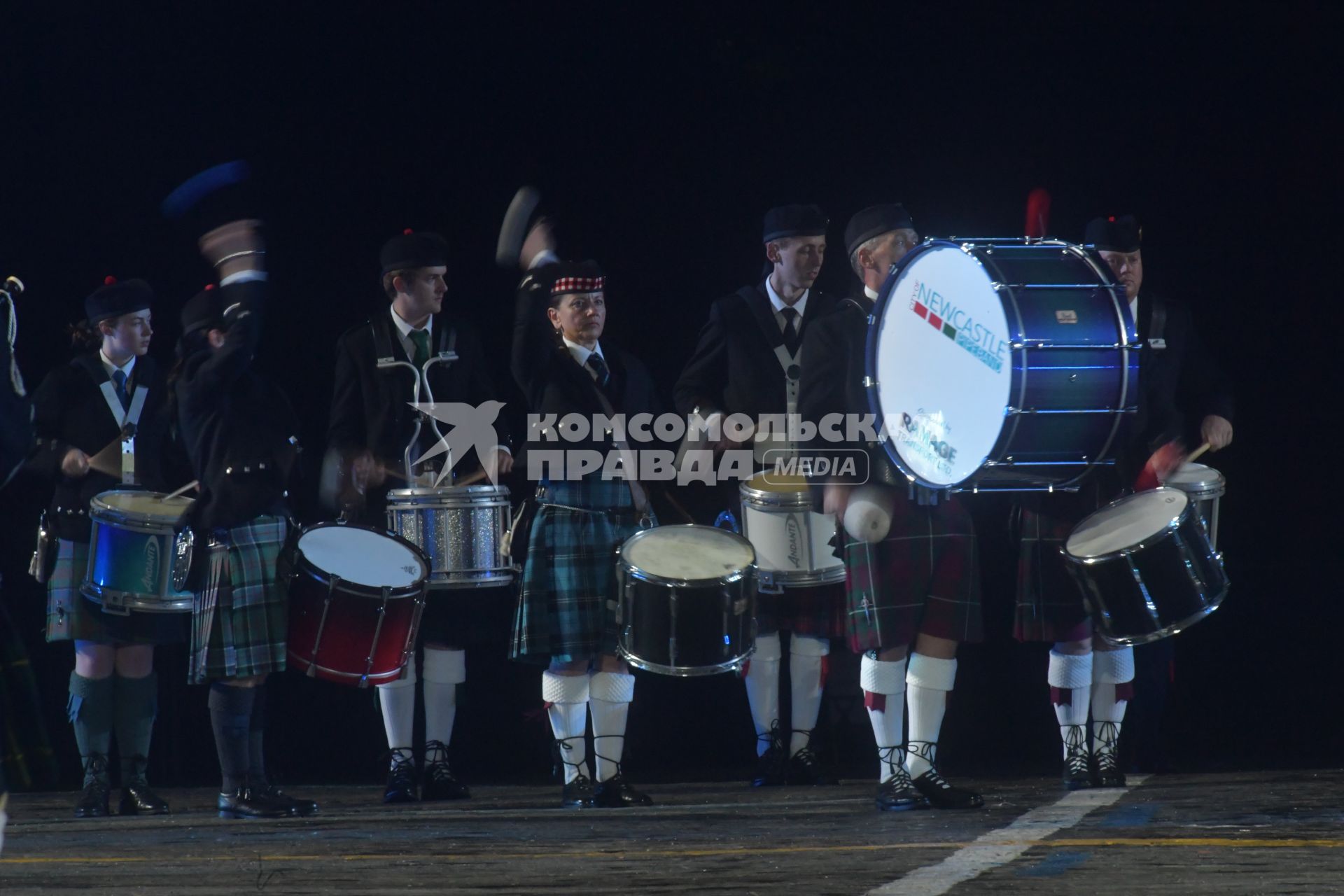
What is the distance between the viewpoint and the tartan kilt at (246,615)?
407cm

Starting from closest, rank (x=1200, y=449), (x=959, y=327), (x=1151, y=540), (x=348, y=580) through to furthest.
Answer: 1. (x=959, y=327)
2. (x=1151, y=540)
3. (x=348, y=580)
4. (x=1200, y=449)

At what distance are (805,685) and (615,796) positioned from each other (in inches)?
29.8

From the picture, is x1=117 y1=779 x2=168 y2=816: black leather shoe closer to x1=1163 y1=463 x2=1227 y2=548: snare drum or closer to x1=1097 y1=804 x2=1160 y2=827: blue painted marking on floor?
x1=1097 y1=804 x2=1160 y2=827: blue painted marking on floor

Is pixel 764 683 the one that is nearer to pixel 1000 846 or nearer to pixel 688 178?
pixel 1000 846

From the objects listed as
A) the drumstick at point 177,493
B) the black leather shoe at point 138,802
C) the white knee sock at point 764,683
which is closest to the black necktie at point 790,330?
the white knee sock at point 764,683

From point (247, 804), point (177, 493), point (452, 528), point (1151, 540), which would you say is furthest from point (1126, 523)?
point (177, 493)

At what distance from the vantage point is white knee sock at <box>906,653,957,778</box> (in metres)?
3.79

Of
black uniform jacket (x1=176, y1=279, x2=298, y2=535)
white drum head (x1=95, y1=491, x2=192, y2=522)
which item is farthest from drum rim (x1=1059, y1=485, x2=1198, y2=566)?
white drum head (x1=95, y1=491, x2=192, y2=522)

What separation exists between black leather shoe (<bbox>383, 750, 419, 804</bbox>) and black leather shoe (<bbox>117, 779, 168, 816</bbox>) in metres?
0.61

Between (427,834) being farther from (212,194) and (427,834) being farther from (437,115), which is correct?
(437,115)

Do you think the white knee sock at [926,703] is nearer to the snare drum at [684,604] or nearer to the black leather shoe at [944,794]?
the black leather shoe at [944,794]

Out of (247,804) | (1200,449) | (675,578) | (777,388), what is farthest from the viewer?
(777,388)

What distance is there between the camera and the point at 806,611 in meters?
4.62

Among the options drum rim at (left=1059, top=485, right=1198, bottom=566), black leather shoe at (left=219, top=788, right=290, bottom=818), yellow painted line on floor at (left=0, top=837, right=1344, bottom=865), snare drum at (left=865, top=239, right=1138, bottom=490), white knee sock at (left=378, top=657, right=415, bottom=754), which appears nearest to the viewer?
yellow painted line on floor at (left=0, top=837, right=1344, bottom=865)
